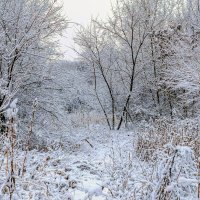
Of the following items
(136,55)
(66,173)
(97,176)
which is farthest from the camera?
(136,55)

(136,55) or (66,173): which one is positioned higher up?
(136,55)

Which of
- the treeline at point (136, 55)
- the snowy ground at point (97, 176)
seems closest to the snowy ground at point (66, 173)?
the snowy ground at point (97, 176)

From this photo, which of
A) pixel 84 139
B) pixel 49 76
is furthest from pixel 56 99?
pixel 84 139

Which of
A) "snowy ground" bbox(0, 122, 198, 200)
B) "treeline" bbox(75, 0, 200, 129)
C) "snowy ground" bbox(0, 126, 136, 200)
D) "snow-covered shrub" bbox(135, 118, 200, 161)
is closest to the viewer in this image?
"snowy ground" bbox(0, 122, 198, 200)

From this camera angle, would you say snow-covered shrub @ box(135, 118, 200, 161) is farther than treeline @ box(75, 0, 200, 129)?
No

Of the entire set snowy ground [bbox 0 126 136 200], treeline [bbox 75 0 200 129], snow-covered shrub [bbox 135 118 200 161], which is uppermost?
treeline [bbox 75 0 200 129]

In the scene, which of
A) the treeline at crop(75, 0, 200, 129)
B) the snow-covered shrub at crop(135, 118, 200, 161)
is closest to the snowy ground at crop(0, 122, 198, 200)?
the snow-covered shrub at crop(135, 118, 200, 161)

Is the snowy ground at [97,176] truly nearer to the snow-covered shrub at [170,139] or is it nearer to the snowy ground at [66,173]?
the snowy ground at [66,173]

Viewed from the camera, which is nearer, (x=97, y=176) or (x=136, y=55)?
(x=97, y=176)

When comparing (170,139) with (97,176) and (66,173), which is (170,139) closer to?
(97,176)

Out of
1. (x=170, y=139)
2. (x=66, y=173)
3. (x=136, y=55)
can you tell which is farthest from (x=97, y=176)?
(x=136, y=55)

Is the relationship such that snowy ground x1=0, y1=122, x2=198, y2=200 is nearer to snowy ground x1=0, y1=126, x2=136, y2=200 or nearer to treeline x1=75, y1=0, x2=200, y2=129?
snowy ground x1=0, y1=126, x2=136, y2=200

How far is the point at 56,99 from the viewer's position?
438 inches

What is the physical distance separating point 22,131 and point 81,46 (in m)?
8.20
